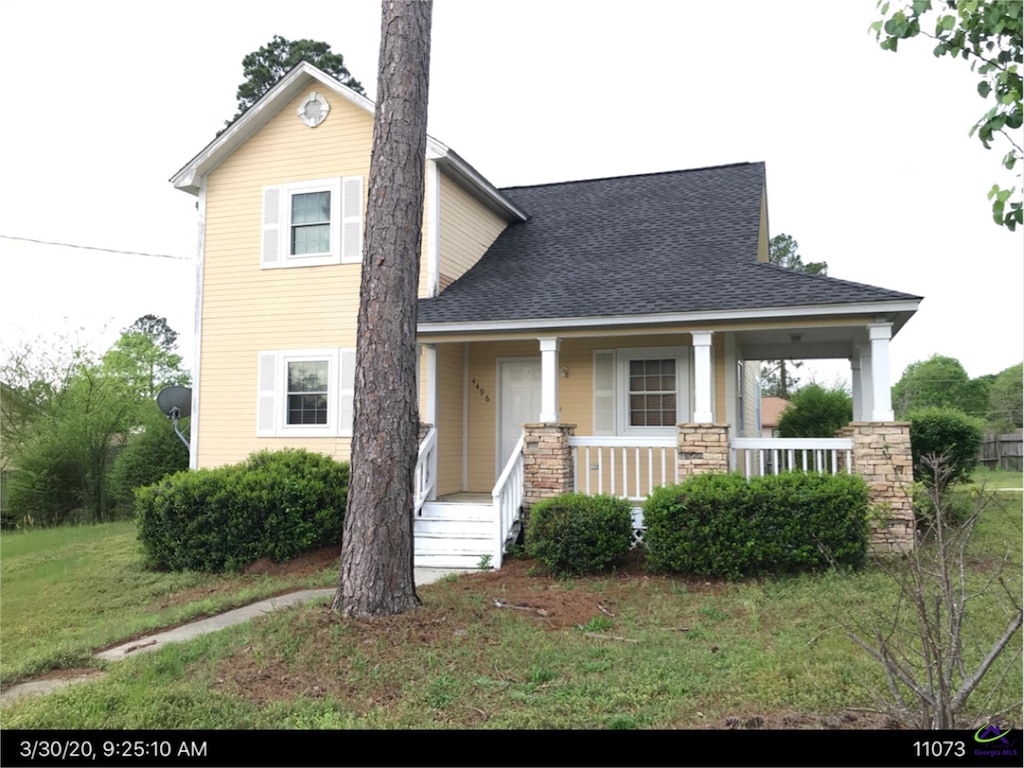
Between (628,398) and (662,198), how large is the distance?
4.43 m

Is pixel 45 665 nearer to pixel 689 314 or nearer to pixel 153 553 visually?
pixel 153 553

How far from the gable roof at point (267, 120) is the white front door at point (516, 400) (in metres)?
3.09

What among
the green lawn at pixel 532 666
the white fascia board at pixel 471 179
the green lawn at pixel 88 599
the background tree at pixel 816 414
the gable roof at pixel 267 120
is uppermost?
the gable roof at pixel 267 120

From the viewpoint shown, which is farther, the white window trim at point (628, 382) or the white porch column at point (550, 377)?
the white window trim at point (628, 382)

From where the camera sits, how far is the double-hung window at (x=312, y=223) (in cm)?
1123

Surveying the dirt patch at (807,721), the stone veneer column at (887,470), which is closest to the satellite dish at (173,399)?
the stone veneer column at (887,470)

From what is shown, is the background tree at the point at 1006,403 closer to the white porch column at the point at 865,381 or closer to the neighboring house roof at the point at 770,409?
the neighboring house roof at the point at 770,409

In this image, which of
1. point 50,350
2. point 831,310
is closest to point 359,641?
point 831,310

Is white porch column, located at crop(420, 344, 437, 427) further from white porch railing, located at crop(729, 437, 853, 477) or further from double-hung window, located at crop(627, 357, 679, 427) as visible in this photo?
white porch railing, located at crop(729, 437, 853, 477)

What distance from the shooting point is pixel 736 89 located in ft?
44.3

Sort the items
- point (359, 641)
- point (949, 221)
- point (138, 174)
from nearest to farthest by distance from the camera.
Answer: point (359, 641) → point (949, 221) → point (138, 174)

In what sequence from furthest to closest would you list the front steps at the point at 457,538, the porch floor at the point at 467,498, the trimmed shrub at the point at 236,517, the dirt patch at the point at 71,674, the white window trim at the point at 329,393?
the white window trim at the point at 329,393, the porch floor at the point at 467,498, the trimmed shrub at the point at 236,517, the front steps at the point at 457,538, the dirt patch at the point at 71,674

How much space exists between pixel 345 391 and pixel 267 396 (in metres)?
1.42

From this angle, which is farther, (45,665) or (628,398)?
(628,398)
